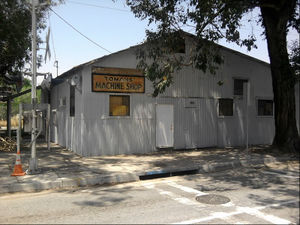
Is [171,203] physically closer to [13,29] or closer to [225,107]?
[225,107]

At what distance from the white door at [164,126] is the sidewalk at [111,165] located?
0.47 metres

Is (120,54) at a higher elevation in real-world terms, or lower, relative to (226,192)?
higher

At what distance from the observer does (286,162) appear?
35.5ft

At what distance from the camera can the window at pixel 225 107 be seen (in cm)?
1469

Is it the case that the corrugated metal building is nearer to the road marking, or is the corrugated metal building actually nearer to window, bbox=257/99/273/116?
window, bbox=257/99/273/116

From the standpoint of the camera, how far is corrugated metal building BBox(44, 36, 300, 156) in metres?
11.9

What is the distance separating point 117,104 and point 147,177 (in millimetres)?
4253

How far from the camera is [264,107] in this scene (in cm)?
1617

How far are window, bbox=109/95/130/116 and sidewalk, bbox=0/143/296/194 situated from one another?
5.99 ft

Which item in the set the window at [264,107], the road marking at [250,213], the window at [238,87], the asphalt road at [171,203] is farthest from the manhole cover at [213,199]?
the window at [264,107]

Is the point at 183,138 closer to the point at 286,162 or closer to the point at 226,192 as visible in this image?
the point at 286,162

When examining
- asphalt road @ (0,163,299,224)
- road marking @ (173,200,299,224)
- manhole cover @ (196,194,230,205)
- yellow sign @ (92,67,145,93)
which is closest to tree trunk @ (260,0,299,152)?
asphalt road @ (0,163,299,224)

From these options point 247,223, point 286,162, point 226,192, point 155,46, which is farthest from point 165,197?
point 155,46

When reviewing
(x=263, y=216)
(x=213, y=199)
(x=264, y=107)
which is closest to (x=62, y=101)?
(x=264, y=107)
